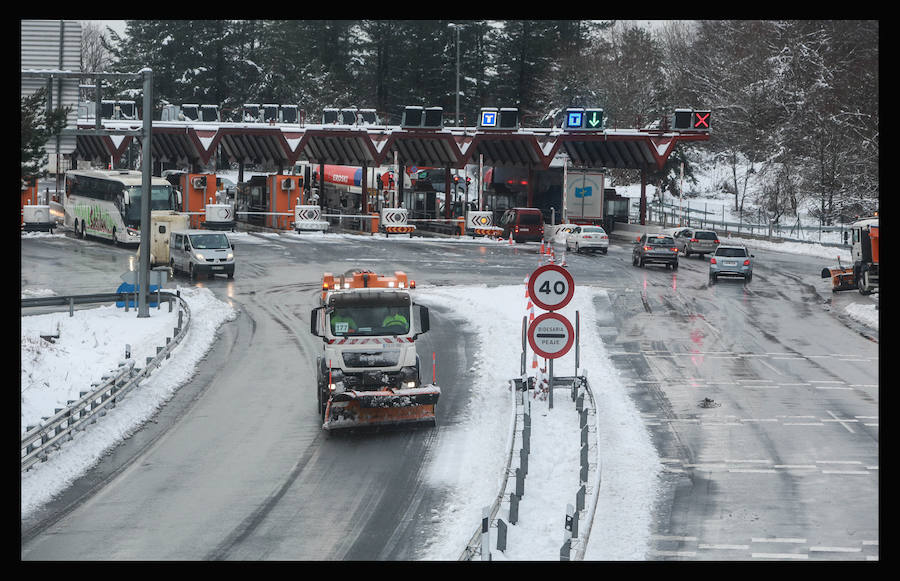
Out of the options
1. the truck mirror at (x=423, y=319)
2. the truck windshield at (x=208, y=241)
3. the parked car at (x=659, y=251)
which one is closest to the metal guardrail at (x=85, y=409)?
the truck mirror at (x=423, y=319)

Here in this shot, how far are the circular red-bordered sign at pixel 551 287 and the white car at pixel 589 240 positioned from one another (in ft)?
119

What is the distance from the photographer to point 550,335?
2064cm

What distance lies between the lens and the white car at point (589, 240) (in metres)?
57.1

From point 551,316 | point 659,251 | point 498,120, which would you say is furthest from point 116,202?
point 551,316

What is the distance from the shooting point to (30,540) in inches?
607

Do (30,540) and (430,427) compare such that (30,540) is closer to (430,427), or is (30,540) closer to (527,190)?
(430,427)

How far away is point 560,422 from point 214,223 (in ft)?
148

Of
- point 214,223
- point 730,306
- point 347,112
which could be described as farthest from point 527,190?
point 730,306

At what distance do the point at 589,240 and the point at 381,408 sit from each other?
37232mm

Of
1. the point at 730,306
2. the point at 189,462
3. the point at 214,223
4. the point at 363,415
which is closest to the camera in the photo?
the point at 189,462

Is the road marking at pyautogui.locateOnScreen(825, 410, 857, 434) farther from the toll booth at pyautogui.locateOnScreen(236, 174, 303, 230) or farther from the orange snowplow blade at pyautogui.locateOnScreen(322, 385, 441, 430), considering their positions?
the toll booth at pyautogui.locateOnScreen(236, 174, 303, 230)

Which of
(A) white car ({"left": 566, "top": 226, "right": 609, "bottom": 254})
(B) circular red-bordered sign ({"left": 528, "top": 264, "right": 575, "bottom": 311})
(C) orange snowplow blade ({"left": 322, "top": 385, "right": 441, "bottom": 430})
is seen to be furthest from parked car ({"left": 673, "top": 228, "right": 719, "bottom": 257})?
(C) orange snowplow blade ({"left": 322, "top": 385, "right": 441, "bottom": 430})

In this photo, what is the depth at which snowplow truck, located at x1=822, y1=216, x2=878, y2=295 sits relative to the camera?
142ft

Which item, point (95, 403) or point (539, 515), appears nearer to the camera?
point (539, 515)
